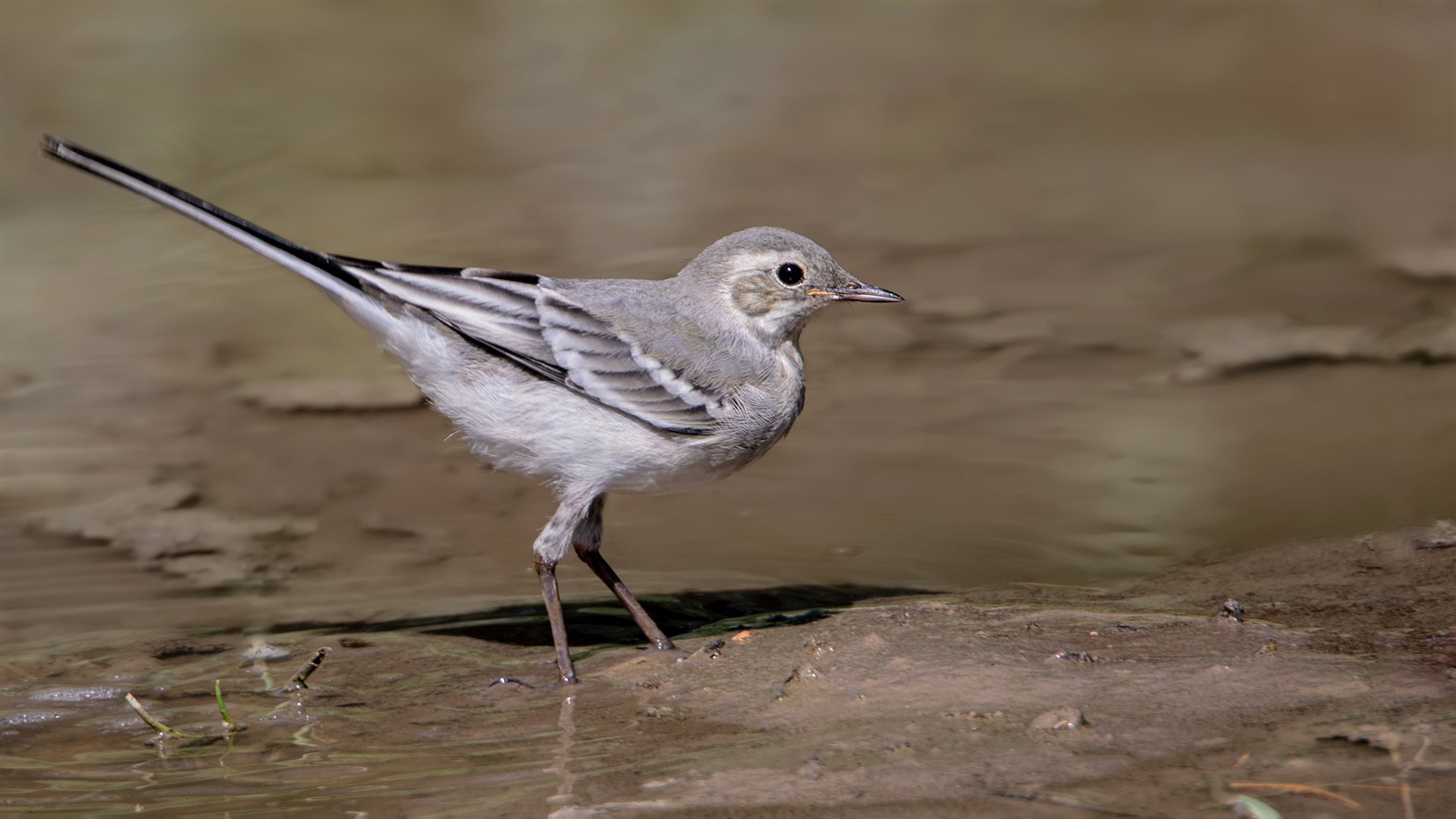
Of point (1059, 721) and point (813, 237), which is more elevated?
point (813, 237)

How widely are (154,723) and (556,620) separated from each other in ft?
5.57

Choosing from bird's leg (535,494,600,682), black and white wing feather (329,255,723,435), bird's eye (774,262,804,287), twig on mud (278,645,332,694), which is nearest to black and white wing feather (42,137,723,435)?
black and white wing feather (329,255,723,435)

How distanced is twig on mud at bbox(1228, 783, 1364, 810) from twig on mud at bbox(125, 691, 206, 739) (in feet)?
12.6

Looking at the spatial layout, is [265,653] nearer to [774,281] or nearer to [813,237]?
[774,281]

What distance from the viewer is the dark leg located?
6453 mm

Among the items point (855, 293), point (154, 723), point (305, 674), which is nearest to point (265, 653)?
point (305, 674)

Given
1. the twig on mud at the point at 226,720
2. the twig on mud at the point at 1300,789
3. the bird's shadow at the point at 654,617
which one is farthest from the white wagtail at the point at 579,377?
the twig on mud at the point at 1300,789

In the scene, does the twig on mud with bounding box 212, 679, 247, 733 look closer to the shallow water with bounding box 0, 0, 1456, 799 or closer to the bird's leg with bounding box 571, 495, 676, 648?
the shallow water with bounding box 0, 0, 1456, 799

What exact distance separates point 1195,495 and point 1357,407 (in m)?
1.66

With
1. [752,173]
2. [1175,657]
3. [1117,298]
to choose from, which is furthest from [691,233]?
[1175,657]

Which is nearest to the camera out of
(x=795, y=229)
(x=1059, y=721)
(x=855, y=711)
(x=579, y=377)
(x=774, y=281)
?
(x=1059, y=721)

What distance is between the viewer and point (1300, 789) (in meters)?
4.51

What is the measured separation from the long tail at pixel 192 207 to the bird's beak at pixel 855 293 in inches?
92.3

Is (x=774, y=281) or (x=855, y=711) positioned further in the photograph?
(x=774, y=281)
